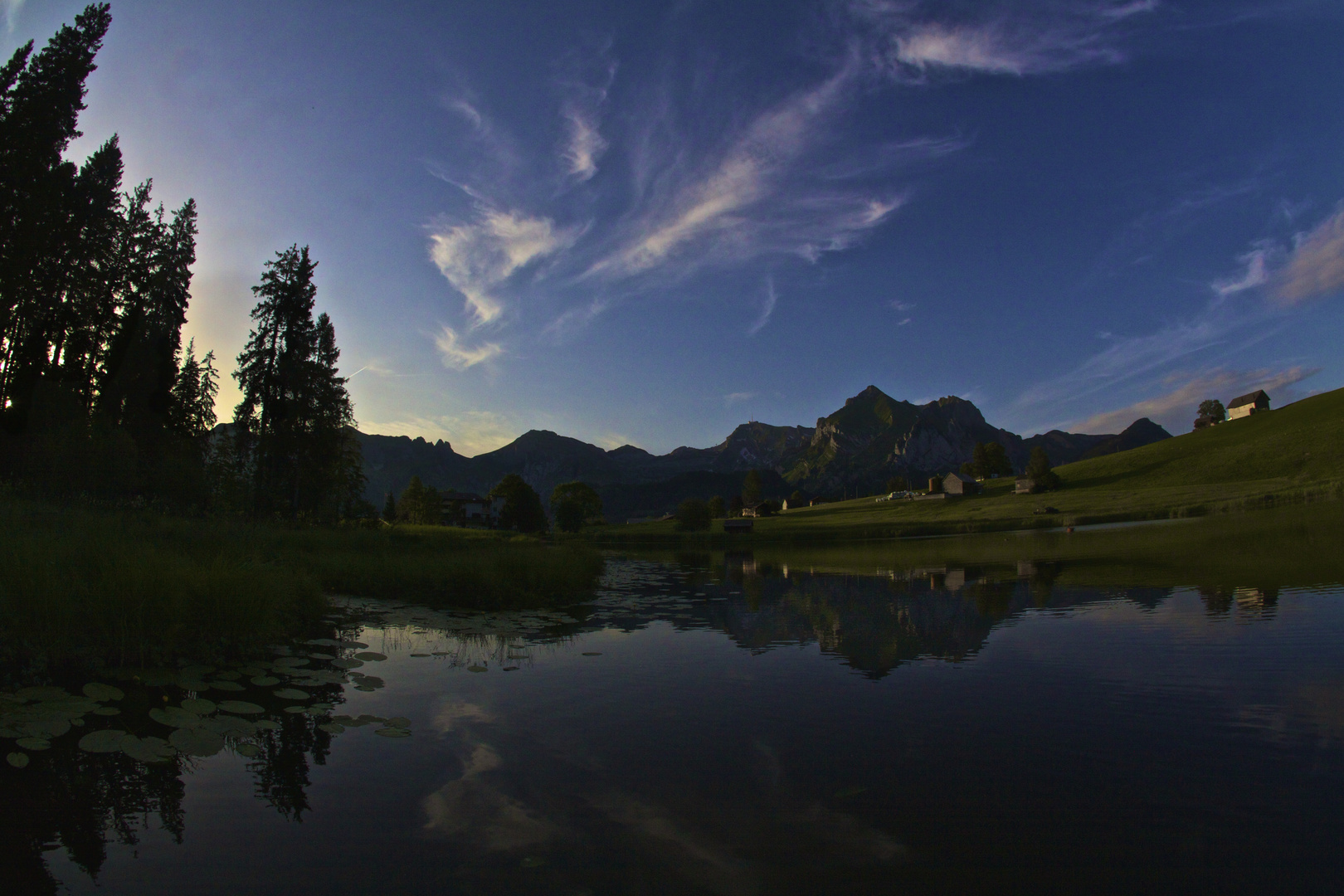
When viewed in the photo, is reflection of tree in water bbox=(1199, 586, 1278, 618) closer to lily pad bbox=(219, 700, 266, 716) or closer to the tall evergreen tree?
lily pad bbox=(219, 700, 266, 716)

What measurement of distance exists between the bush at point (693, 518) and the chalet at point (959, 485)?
6317 cm

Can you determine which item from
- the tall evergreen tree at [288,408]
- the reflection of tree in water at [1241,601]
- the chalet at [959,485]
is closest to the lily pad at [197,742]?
the reflection of tree in water at [1241,601]

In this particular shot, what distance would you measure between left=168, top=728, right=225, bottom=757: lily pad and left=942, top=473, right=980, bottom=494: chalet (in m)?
157

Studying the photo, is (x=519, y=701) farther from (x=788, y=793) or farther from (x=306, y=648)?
(x=306, y=648)

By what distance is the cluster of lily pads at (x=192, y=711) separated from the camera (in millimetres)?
7691

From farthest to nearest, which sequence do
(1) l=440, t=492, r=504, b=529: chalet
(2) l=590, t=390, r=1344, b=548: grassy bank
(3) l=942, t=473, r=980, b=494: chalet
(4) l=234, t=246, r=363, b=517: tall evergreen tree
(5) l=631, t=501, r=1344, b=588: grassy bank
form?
1. (3) l=942, t=473, r=980, b=494: chalet
2. (1) l=440, t=492, r=504, b=529: chalet
3. (2) l=590, t=390, r=1344, b=548: grassy bank
4. (4) l=234, t=246, r=363, b=517: tall evergreen tree
5. (5) l=631, t=501, r=1344, b=588: grassy bank

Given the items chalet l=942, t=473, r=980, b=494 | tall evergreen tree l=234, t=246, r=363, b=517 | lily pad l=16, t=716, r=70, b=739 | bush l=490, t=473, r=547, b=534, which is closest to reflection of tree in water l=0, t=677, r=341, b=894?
lily pad l=16, t=716, r=70, b=739

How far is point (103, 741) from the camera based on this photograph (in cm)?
760

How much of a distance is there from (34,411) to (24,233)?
470 inches

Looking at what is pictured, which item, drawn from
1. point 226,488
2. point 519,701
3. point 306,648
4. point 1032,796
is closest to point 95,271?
point 226,488

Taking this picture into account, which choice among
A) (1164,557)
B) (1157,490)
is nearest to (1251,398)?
(1157,490)

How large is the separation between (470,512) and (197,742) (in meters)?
193

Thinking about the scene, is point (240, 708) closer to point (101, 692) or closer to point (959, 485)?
point (101, 692)

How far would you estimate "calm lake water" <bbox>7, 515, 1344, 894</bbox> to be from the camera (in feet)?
18.9
